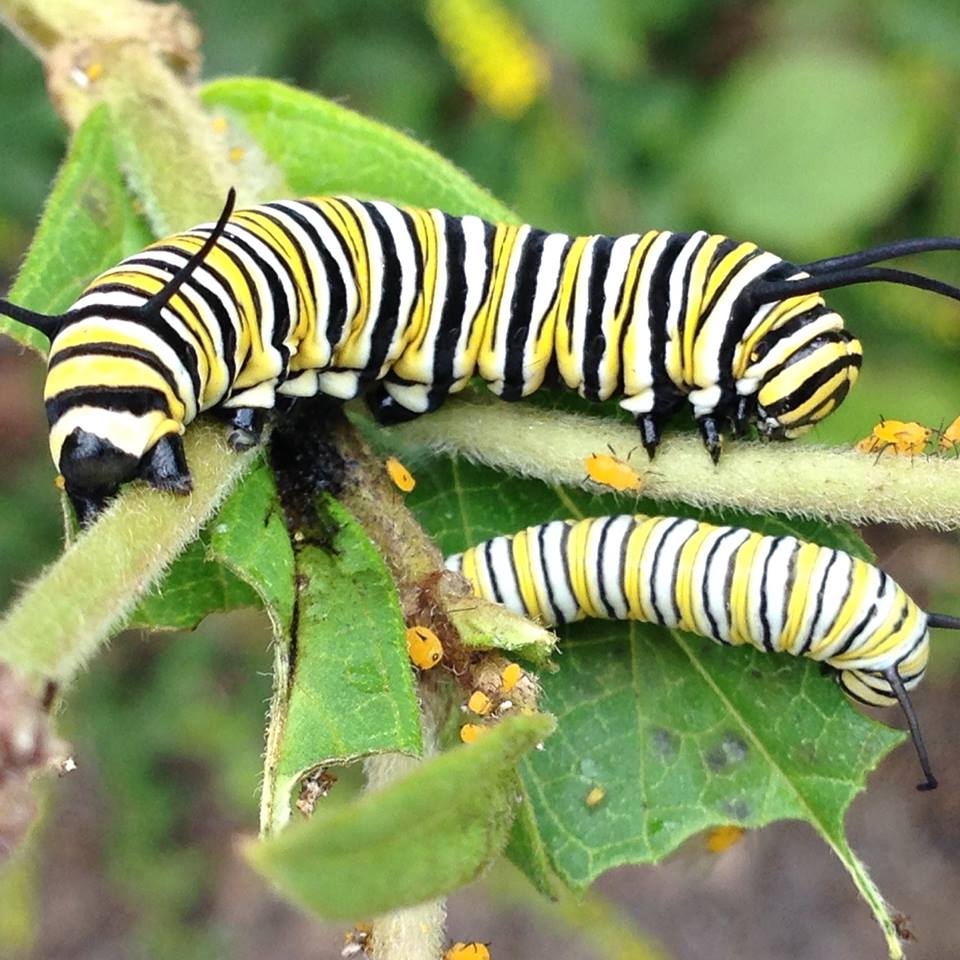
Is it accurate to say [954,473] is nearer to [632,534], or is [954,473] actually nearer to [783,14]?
[632,534]

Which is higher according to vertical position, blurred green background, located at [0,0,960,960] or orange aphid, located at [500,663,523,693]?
orange aphid, located at [500,663,523,693]

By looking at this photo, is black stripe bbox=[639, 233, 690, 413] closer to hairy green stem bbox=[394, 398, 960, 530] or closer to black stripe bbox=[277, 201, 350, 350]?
hairy green stem bbox=[394, 398, 960, 530]

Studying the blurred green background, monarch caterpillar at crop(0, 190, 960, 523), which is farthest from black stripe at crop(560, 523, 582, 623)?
the blurred green background

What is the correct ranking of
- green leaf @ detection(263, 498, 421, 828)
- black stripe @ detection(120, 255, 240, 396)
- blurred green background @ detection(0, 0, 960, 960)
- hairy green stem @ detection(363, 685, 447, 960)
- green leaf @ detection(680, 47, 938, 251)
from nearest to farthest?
hairy green stem @ detection(363, 685, 447, 960) → green leaf @ detection(263, 498, 421, 828) → black stripe @ detection(120, 255, 240, 396) → blurred green background @ detection(0, 0, 960, 960) → green leaf @ detection(680, 47, 938, 251)

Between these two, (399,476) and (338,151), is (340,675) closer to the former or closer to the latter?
(399,476)

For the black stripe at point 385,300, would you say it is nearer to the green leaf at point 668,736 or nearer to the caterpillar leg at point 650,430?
the green leaf at point 668,736

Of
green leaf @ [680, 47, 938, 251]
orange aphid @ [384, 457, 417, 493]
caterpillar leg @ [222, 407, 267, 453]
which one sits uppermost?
caterpillar leg @ [222, 407, 267, 453]
